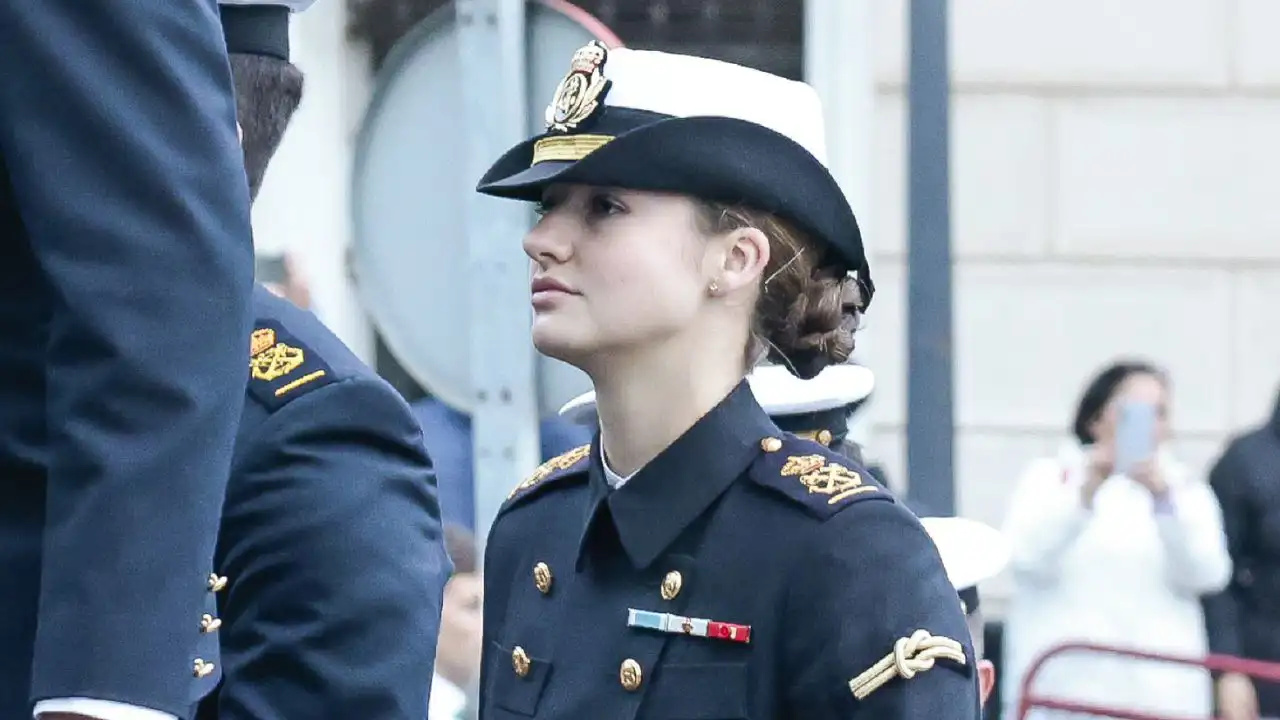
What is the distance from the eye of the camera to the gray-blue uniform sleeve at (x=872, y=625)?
250 centimetres

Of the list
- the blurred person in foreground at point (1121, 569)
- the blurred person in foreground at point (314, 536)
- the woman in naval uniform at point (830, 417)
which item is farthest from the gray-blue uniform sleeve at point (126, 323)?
the blurred person in foreground at point (1121, 569)

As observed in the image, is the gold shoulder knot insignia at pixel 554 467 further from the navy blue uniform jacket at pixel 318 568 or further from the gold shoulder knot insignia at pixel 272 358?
the gold shoulder knot insignia at pixel 272 358

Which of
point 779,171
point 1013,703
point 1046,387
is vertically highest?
point 779,171

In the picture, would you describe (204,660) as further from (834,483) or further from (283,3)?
(283,3)

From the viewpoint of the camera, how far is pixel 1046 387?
26.3ft

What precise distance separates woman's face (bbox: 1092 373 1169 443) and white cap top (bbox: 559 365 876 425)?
296cm

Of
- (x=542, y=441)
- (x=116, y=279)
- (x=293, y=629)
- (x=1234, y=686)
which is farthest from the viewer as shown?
(x=1234, y=686)

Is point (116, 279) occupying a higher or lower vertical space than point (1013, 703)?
higher

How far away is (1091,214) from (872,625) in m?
5.64

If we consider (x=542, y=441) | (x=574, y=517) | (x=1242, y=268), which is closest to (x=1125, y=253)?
(x=1242, y=268)

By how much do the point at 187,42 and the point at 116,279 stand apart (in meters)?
0.20

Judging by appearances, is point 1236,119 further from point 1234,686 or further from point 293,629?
point 293,629

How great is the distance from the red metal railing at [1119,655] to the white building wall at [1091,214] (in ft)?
5.50

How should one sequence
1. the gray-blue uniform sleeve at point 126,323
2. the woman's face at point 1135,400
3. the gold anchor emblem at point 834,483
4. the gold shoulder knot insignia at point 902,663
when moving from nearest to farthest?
the gray-blue uniform sleeve at point 126,323
the gold shoulder knot insignia at point 902,663
the gold anchor emblem at point 834,483
the woman's face at point 1135,400
